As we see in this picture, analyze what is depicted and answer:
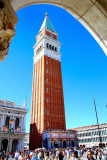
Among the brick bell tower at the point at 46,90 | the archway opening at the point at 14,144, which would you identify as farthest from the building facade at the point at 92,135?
the archway opening at the point at 14,144

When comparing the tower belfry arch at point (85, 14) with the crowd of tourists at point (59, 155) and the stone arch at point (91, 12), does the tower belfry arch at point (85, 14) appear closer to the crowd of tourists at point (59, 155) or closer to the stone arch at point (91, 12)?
the stone arch at point (91, 12)

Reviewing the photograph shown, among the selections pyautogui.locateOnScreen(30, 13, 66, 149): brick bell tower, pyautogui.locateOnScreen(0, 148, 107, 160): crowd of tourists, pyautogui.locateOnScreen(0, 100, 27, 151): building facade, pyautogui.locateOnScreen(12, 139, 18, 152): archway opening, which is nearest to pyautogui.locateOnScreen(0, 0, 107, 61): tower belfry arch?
pyautogui.locateOnScreen(0, 148, 107, 160): crowd of tourists

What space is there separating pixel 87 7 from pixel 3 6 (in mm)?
1416

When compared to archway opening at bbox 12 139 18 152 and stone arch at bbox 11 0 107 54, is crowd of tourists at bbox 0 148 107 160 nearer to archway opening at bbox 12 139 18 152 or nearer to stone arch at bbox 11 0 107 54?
stone arch at bbox 11 0 107 54

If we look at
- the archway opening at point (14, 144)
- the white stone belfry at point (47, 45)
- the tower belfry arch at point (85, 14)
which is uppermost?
the white stone belfry at point (47, 45)

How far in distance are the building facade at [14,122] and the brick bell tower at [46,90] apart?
6.20 metres

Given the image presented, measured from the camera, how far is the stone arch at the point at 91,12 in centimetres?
223

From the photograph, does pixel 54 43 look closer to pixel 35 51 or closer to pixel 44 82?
pixel 35 51

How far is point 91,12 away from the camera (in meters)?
2.35

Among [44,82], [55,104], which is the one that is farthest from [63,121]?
[44,82]

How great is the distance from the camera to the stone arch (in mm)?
2234

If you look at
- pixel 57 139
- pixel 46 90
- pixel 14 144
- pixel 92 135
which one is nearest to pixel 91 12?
pixel 14 144

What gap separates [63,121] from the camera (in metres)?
46.0

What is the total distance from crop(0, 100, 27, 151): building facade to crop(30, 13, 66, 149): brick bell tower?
620cm
